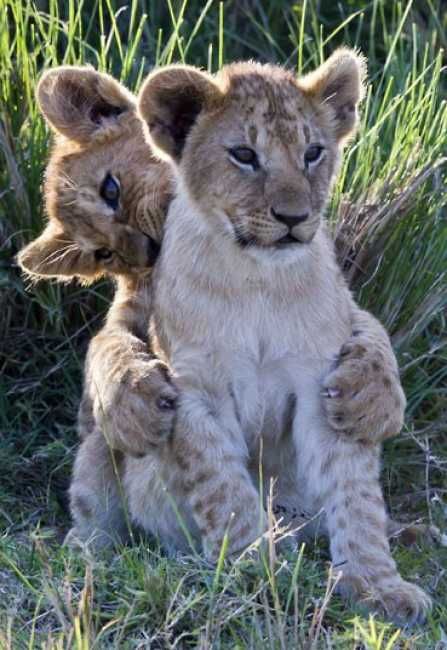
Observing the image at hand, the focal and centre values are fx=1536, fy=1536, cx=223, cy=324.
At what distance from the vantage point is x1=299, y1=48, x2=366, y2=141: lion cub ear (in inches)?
154

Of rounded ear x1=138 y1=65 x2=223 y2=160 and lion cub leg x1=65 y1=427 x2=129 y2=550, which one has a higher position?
rounded ear x1=138 y1=65 x2=223 y2=160

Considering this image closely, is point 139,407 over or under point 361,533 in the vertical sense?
over

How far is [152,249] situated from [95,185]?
0.33m

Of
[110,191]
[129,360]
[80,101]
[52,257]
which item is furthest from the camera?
[80,101]

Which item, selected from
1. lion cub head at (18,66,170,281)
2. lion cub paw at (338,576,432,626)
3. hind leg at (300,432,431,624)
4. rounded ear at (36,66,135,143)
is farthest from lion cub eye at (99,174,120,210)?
lion cub paw at (338,576,432,626)

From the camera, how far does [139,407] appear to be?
3.78 meters

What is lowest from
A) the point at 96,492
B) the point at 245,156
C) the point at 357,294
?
the point at 96,492

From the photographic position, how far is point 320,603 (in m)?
3.42

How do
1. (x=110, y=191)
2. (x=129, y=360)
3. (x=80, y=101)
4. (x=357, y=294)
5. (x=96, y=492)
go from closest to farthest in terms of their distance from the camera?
(x=129, y=360), (x=96, y=492), (x=110, y=191), (x=80, y=101), (x=357, y=294)

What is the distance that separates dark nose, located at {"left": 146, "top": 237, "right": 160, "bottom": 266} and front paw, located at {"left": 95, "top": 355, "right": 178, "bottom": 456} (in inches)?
15.7

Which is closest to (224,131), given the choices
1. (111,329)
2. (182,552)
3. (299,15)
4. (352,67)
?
(352,67)

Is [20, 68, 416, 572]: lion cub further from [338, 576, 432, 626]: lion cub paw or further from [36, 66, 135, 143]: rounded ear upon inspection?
[338, 576, 432, 626]: lion cub paw

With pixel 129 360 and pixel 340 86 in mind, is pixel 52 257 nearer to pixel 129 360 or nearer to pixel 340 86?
pixel 129 360

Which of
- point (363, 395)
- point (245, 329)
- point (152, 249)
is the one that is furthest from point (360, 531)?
point (152, 249)
